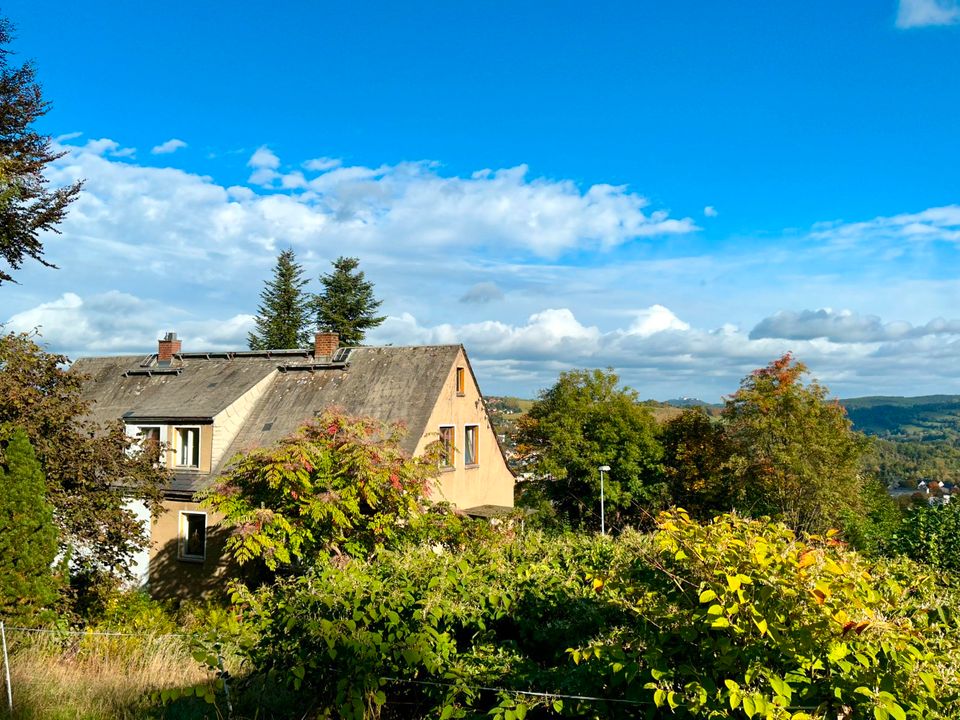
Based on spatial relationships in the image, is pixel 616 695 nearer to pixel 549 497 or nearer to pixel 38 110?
pixel 38 110

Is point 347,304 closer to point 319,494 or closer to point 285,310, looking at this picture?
point 285,310

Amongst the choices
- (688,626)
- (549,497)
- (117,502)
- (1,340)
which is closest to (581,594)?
(688,626)

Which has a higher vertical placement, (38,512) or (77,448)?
(77,448)

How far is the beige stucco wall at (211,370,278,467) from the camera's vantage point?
2186 centimetres

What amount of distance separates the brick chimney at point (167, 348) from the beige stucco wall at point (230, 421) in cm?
546

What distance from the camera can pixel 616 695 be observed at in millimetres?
4473

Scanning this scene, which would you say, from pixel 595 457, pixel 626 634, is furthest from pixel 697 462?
pixel 626 634

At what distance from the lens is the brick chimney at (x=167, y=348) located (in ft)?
88.4

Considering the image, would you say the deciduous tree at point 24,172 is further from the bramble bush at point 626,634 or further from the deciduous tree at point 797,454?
the deciduous tree at point 797,454

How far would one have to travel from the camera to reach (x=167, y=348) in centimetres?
2720

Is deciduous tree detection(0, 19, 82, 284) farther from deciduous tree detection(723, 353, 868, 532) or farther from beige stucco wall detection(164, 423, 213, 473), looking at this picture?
deciduous tree detection(723, 353, 868, 532)

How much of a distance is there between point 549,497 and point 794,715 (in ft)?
132

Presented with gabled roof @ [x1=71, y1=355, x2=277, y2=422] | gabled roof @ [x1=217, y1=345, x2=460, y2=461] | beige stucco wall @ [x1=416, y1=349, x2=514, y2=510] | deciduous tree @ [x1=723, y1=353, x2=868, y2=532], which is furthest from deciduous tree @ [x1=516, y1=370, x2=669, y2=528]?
gabled roof @ [x1=71, y1=355, x2=277, y2=422]

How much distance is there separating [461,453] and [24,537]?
13.7m
